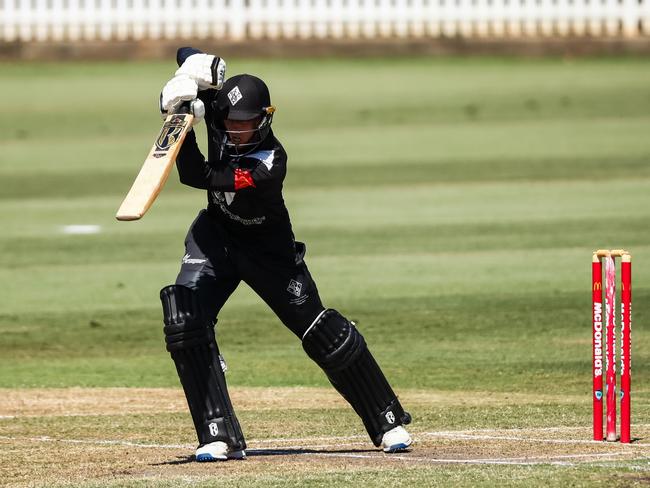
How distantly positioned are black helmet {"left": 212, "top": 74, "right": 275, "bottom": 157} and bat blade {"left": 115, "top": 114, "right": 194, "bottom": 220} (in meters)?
0.23

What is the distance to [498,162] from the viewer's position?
21.8 metres

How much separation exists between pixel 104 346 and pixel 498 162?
10.9 meters

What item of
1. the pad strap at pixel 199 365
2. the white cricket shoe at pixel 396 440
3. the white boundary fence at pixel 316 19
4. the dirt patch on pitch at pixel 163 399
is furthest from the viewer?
the white boundary fence at pixel 316 19

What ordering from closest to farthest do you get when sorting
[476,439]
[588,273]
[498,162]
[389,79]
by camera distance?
[476,439] < [588,273] < [498,162] < [389,79]

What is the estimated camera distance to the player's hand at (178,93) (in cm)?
745

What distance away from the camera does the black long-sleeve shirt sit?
24.6 feet

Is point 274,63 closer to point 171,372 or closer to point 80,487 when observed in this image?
point 171,372

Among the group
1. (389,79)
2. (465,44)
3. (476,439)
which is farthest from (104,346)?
(465,44)

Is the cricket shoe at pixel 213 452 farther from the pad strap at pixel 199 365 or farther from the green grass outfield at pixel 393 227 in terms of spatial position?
the green grass outfield at pixel 393 227

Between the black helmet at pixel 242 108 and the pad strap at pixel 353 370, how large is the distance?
92cm

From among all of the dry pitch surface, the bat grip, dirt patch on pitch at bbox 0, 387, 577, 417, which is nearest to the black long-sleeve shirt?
the bat grip

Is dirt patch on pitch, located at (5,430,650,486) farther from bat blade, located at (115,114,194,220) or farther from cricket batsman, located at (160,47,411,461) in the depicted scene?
bat blade, located at (115,114,194,220)

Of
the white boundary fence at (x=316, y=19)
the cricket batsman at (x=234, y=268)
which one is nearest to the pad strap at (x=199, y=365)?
the cricket batsman at (x=234, y=268)

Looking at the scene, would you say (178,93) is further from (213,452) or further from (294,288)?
(213,452)
